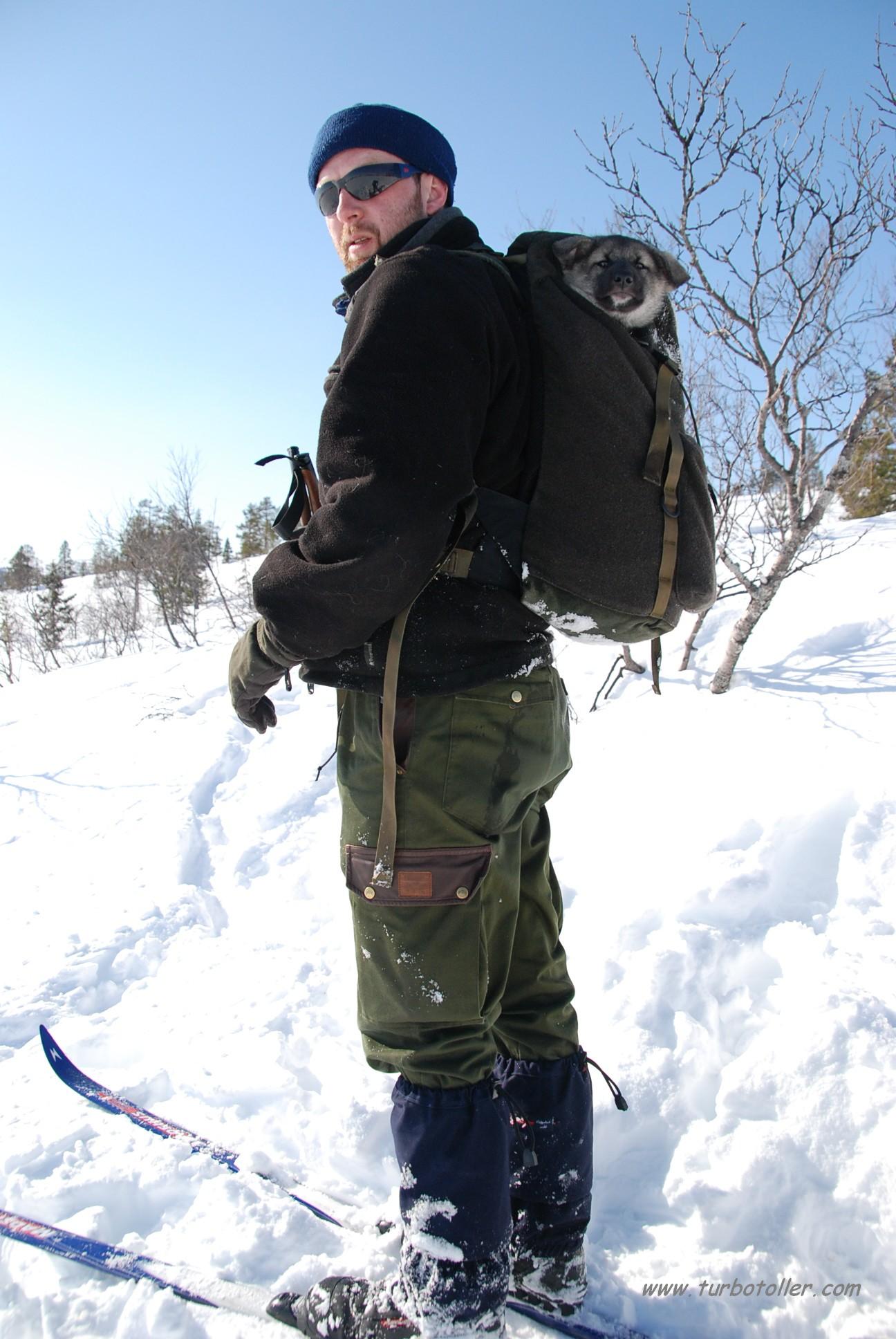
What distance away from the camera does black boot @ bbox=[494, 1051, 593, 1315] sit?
141 centimetres

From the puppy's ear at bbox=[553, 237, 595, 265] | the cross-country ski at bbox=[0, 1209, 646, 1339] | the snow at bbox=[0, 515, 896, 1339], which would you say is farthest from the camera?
the snow at bbox=[0, 515, 896, 1339]

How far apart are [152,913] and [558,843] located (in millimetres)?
1833

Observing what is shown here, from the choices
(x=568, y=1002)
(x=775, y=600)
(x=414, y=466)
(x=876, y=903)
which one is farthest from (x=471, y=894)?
(x=775, y=600)

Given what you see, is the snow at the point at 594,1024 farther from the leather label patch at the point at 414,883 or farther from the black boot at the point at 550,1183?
the leather label patch at the point at 414,883

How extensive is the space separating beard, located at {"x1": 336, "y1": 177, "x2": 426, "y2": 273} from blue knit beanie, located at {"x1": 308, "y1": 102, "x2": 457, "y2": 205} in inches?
2.0

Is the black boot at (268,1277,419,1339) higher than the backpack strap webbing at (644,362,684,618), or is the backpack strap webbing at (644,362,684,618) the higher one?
the backpack strap webbing at (644,362,684,618)

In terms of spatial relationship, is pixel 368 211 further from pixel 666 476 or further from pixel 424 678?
pixel 424 678

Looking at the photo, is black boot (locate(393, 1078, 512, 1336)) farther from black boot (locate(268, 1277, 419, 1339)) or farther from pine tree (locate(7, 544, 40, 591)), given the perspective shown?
pine tree (locate(7, 544, 40, 591))

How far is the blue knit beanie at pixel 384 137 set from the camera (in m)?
1.36

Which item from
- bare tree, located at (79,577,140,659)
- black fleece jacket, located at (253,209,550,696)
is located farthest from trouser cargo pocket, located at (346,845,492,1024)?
bare tree, located at (79,577,140,659)

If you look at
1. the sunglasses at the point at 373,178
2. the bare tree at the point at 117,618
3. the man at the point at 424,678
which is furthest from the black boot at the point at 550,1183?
the bare tree at the point at 117,618

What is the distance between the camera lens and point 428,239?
1.23 meters

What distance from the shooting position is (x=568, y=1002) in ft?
5.12

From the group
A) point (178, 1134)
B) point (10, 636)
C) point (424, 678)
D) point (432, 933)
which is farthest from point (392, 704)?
point (10, 636)
